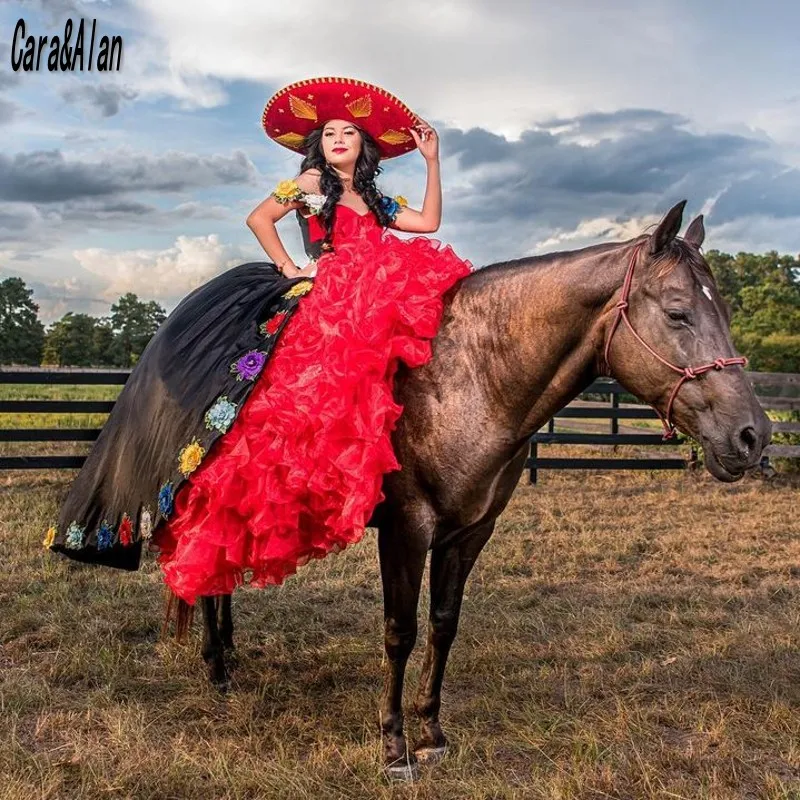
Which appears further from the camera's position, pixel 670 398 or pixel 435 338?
pixel 435 338

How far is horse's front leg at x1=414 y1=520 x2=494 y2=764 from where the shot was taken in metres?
3.20

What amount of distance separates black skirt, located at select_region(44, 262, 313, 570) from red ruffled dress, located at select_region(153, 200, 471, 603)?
8cm

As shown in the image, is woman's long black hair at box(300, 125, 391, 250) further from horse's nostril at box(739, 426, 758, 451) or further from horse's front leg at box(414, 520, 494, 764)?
horse's nostril at box(739, 426, 758, 451)

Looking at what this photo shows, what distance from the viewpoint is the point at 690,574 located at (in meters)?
6.33

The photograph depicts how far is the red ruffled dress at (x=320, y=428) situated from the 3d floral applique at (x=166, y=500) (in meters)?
0.04

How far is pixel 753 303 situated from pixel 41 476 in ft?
84.3

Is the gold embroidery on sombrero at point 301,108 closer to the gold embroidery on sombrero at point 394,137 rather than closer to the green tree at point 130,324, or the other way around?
the gold embroidery on sombrero at point 394,137

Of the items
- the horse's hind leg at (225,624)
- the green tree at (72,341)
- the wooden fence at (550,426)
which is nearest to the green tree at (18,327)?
the green tree at (72,341)

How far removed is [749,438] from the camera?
2.45 meters

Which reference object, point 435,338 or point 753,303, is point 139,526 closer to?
point 435,338

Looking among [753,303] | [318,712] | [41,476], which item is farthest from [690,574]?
[753,303]

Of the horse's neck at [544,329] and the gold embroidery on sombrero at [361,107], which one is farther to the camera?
the gold embroidery on sombrero at [361,107]

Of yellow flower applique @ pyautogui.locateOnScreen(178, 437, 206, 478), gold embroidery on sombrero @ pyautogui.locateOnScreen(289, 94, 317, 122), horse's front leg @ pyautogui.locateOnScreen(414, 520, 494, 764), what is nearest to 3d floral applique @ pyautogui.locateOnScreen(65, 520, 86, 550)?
yellow flower applique @ pyautogui.locateOnScreen(178, 437, 206, 478)

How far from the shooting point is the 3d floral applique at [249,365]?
3.06m
